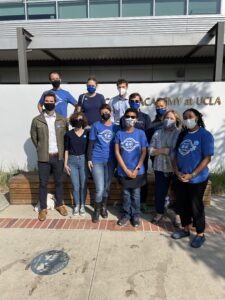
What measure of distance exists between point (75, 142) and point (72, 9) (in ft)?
24.5

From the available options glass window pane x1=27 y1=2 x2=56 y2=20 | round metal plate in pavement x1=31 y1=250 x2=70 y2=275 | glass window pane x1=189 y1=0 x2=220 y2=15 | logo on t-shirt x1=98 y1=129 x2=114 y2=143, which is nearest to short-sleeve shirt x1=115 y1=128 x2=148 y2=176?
logo on t-shirt x1=98 y1=129 x2=114 y2=143

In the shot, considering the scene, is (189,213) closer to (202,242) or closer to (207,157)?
(202,242)

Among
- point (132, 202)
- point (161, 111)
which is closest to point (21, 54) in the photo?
point (161, 111)

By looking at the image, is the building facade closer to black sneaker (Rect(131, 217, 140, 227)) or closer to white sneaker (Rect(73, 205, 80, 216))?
white sneaker (Rect(73, 205, 80, 216))

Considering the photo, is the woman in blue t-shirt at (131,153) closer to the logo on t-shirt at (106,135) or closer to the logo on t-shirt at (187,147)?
the logo on t-shirt at (106,135)

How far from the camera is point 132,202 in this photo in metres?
4.01

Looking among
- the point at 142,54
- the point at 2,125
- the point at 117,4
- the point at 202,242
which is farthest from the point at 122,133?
the point at 142,54

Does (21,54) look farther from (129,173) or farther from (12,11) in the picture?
(129,173)

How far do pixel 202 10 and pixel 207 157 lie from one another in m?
8.22

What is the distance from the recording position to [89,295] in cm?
257

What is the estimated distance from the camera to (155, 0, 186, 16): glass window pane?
942 cm

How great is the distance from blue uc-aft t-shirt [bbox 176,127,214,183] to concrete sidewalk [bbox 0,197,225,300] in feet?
3.07

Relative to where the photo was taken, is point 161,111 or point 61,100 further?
point 61,100

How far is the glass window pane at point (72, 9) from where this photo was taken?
9633 mm
